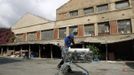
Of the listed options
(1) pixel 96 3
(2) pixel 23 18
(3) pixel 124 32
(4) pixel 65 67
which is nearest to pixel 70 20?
(1) pixel 96 3

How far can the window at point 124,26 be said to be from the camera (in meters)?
30.7

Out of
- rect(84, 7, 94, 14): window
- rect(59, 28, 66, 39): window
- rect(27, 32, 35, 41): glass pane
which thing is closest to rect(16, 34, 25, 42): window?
rect(27, 32, 35, 41): glass pane

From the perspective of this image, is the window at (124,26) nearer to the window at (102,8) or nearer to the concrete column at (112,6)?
the concrete column at (112,6)

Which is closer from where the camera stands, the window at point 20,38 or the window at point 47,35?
the window at point 47,35

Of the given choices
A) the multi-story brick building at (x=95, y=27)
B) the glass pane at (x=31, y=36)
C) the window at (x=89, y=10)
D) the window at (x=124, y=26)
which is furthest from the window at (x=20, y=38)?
the window at (x=124, y=26)

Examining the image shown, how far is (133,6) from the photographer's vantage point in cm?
3116

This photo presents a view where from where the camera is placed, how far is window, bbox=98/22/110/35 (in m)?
32.9

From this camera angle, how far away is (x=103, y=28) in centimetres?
3331

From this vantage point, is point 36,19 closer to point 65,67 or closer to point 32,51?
point 32,51

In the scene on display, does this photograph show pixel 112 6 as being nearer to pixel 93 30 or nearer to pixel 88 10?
pixel 93 30

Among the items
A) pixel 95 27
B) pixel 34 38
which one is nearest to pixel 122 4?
pixel 95 27

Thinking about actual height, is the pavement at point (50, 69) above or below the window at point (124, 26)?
below

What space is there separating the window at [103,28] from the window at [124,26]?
1837mm

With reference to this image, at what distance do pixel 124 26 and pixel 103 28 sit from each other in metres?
3.35
